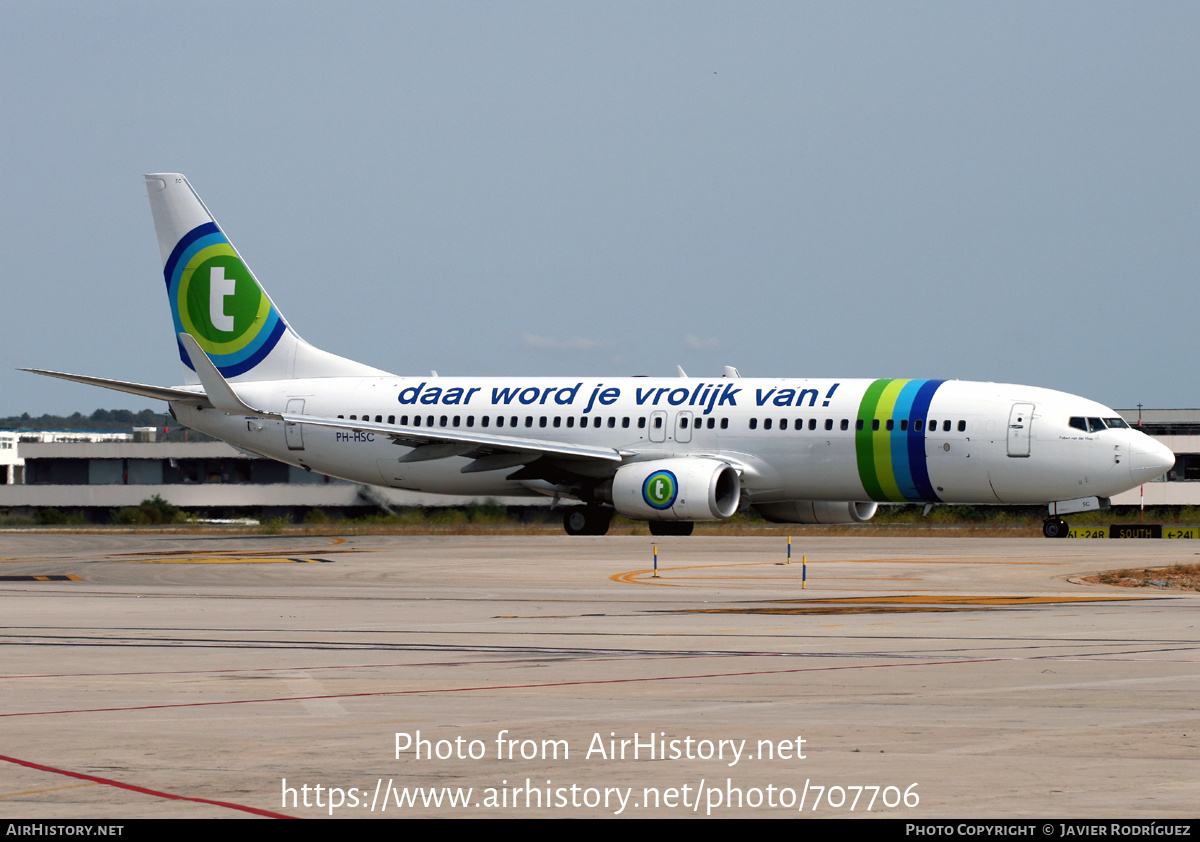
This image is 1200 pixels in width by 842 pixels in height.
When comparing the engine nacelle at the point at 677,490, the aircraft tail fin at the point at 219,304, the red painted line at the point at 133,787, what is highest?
the aircraft tail fin at the point at 219,304

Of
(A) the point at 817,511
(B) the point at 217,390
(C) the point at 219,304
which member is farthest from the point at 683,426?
(C) the point at 219,304

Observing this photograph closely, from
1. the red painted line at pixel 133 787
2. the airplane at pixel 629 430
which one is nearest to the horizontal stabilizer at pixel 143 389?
the airplane at pixel 629 430

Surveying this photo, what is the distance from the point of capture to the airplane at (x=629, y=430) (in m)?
39.5

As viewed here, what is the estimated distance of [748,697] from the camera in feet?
40.5

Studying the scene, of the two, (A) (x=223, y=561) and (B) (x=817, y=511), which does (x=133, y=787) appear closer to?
(A) (x=223, y=561)

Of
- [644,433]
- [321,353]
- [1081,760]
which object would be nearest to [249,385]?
[321,353]

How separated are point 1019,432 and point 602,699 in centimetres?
2881

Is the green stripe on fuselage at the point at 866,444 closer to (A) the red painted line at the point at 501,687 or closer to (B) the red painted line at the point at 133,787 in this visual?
(A) the red painted line at the point at 501,687

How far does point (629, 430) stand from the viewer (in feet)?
142

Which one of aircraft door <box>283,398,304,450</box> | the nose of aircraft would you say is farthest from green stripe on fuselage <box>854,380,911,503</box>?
aircraft door <box>283,398,304,450</box>

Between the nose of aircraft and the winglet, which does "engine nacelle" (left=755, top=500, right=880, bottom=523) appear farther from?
the winglet

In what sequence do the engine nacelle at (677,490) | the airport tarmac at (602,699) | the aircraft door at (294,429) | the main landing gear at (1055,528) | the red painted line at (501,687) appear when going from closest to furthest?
the airport tarmac at (602,699), the red painted line at (501,687), the engine nacelle at (677,490), the main landing gear at (1055,528), the aircraft door at (294,429)

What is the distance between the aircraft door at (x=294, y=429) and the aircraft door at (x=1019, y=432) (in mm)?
19960
